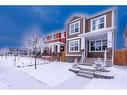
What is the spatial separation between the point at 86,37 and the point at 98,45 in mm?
423

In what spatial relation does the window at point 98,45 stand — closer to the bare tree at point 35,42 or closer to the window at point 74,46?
the window at point 74,46

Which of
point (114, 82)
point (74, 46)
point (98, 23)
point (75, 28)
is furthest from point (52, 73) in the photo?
point (98, 23)

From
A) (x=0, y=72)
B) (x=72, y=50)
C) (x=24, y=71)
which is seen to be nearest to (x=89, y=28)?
(x=72, y=50)

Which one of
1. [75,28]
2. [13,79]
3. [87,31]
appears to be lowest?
[13,79]

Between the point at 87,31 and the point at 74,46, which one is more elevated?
the point at 87,31

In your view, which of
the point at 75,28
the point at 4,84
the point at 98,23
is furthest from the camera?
the point at 75,28

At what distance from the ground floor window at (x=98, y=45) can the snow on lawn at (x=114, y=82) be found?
830mm

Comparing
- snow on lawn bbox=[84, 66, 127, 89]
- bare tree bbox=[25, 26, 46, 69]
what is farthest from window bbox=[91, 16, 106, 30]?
bare tree bbox=[25, 26, 46, 69]

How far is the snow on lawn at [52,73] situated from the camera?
4.66 m

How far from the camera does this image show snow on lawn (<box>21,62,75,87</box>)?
15.3 feet

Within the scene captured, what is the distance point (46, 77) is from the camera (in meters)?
4.75

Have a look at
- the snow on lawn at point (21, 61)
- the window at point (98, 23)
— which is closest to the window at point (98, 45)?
the window at point (98, 23)

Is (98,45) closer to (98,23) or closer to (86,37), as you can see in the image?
(86,37)

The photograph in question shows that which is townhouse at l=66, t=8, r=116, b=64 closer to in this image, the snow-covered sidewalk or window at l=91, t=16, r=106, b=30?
window at l=91, t=16, r=106, b=30
